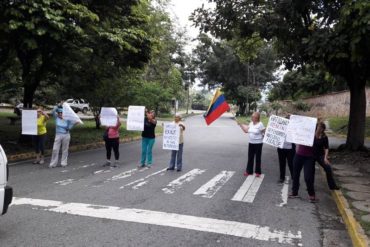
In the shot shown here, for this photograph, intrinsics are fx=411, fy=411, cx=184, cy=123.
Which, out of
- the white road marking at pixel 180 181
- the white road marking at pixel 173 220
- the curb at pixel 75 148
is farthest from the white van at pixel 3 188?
the curb at pixel 75 148

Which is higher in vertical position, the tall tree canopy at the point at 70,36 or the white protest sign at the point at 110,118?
the tall tree canopy at the point at 70,36

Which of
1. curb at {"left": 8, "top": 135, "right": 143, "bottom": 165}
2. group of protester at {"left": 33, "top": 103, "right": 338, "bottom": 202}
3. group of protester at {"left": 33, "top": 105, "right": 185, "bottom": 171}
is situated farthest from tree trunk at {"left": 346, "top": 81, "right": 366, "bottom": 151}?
curb at {"left": 8, "top": 135, "right": 143, "bottom": 165}

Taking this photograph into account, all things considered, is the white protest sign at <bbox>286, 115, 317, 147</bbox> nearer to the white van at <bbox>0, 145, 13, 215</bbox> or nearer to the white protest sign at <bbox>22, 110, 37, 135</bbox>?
the white van at <bbox>0, 145, 13, 215</bbox>

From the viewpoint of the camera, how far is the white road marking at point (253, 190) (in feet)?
27.7

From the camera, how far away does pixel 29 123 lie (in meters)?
12.3

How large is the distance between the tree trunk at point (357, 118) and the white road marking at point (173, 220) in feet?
35.7

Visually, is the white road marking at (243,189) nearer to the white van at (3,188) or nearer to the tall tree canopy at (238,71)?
the white van at (3,188)

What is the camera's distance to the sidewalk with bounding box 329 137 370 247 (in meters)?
6.40

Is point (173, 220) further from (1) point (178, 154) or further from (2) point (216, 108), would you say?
(2) point (216, 108)

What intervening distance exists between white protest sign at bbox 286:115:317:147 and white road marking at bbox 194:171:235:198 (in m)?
2.06

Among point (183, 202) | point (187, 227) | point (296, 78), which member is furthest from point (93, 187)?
point (296, 78)

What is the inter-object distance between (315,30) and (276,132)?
18.3 ft

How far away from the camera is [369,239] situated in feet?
19.4

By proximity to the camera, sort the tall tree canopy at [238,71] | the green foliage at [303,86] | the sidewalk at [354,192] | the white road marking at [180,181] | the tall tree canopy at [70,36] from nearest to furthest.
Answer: the sidewalk at [354,192]
the white road marking at [180,181]
the tall tree canopy at [70,36]
the green foliage at [303,86]
the tall tree canopy at [238,71]
